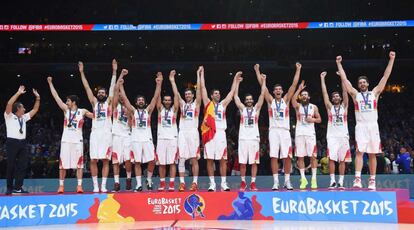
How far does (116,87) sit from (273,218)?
14.0 ft

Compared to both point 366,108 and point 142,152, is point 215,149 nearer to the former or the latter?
point 142,152

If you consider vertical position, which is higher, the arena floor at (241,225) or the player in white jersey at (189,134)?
the player in white jersey at (189,134)

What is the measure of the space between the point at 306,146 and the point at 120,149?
3.97 meters

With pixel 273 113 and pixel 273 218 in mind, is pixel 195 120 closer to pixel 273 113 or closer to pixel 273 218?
pixel 273 113

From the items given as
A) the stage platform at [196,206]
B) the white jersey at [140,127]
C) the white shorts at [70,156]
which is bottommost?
the stage platform at [196,206]

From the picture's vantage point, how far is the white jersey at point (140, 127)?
1055 centimetres

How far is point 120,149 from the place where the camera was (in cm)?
1054

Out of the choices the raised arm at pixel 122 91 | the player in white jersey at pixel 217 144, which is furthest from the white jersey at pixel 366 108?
the raised arm at pixel 122 91

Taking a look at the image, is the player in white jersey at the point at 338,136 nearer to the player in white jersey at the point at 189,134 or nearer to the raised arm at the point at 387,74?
the raised arm at the point at 387,74

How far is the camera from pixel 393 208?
9141 millimetres

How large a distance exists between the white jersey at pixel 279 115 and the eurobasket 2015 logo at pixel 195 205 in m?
2.19

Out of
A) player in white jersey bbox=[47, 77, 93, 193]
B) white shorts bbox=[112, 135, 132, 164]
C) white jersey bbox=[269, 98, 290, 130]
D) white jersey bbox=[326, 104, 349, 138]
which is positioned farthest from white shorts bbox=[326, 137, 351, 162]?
player in white jersey bbox=[47, 77, 93, 193]

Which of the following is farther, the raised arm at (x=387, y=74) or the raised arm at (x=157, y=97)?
the raised arm at (x=157, y=97)

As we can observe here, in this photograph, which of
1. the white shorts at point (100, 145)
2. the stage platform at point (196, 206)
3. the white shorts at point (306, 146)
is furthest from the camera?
the white shorts at point (306, 146)
